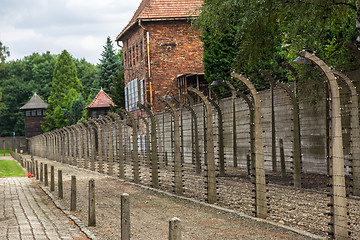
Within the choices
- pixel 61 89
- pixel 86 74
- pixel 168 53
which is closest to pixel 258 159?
pixel 168 53

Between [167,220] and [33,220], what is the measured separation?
260cm

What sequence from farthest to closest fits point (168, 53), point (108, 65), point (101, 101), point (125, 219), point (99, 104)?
point (108, 65) → point (101, 101) → point (99, 104) → point (168, 53) → point (125, 219)

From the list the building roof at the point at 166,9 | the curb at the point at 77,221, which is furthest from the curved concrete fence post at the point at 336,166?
the building roof at the point at 166,9

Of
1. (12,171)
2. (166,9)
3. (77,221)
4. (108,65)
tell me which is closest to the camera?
(77,221)

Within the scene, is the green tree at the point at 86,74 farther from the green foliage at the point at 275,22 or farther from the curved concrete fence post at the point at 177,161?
the curved concrete fence post at the point at 177,161

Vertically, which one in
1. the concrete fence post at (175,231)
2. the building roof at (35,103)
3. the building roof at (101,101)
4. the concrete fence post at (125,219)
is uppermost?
the building roof at (35,103)

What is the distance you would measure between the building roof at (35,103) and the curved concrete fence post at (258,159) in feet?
328

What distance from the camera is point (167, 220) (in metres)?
10.5

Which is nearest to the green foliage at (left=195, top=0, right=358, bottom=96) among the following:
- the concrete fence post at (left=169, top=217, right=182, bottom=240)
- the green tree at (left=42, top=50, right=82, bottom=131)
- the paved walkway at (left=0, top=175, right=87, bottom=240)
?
the paved walkway at (left=0, top=175, right=87, bottom=240)

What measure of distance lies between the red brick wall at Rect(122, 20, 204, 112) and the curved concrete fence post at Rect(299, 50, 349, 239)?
117 ft

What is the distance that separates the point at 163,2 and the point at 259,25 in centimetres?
3076

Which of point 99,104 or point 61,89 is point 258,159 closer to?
point 99,104

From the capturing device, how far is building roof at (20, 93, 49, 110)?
107062 millimetres

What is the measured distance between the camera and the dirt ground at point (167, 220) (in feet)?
28.9
